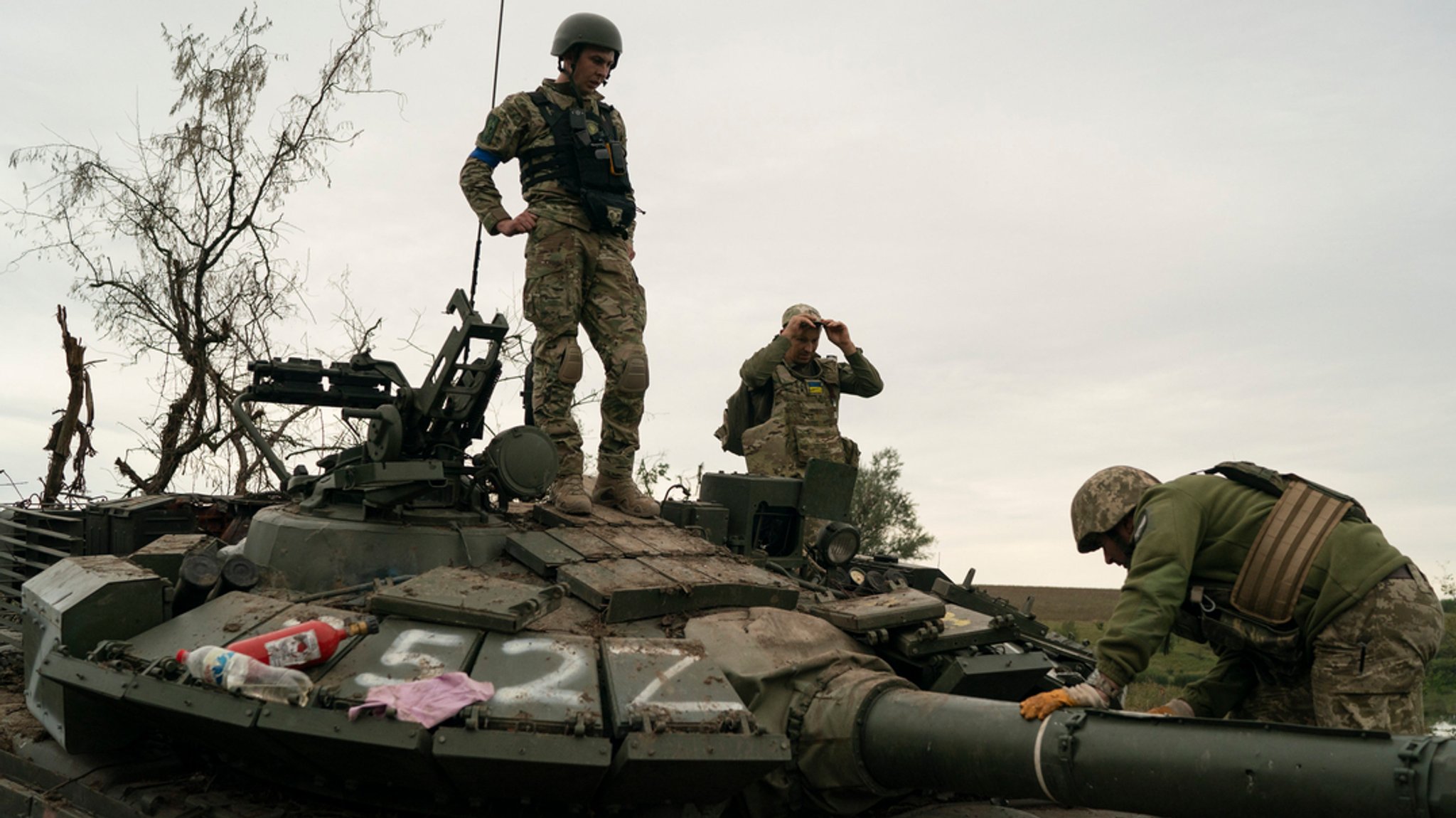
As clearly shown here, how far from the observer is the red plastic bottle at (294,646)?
5.59m

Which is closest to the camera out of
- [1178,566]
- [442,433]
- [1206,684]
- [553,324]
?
[1178,566]

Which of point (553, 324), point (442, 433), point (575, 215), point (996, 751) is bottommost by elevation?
point (996, 751)

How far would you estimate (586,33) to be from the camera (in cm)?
859

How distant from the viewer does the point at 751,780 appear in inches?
211

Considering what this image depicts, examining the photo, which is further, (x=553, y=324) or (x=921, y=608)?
(x=553, y=324)

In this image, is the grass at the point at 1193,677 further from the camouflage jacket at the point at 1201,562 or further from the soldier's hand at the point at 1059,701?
the soldier's hand at the point at 1059,701

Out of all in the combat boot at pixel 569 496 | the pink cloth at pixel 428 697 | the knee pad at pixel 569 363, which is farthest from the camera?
the knee pad at pixel 569 363

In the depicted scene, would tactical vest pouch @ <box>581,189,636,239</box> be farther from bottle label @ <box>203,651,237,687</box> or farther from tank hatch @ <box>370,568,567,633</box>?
bottle label @ <box>203,651,237,687</box>

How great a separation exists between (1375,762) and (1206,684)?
2.38 metres

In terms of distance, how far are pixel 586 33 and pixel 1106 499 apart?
459 cm

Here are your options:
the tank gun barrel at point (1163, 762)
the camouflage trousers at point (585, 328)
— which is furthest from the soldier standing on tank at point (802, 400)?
the tank gun barrel at point (1163, 762)

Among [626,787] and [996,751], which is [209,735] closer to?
[626,787]

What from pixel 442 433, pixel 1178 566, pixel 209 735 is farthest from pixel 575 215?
pixel 1178 566

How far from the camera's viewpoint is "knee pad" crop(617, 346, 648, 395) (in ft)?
27.9
